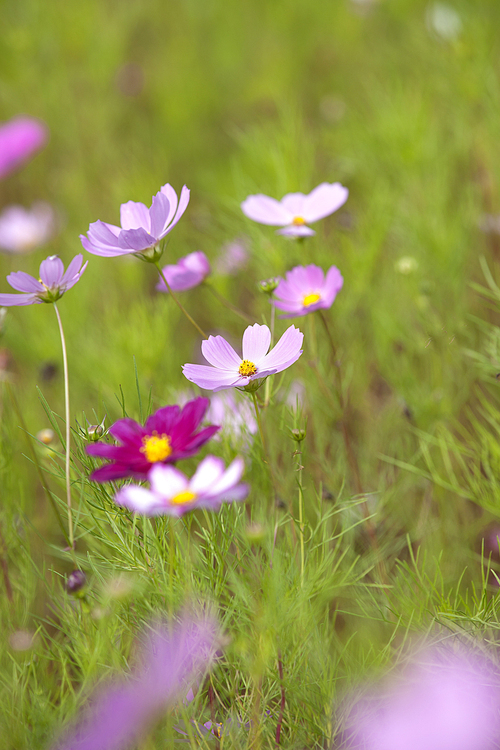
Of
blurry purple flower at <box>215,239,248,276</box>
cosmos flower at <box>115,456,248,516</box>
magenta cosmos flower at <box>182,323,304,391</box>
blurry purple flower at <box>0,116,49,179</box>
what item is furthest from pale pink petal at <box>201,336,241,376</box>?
blurry purple flower at <box>0,116,49,179</box>

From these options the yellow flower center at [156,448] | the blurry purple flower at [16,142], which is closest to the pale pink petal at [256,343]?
the yellow flower center at [156,448]

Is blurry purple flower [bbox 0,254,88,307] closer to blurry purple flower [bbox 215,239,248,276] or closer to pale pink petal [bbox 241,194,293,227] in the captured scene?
pale pink petal [bbox 241,194,293,227]

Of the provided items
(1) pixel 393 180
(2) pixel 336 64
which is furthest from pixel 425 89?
(2) pixel 336 64

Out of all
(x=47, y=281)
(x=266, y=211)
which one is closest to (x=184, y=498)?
(x=47, y=281)

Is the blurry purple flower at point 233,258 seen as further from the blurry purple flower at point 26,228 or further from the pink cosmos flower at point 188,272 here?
the blurry purple flower at point 26,228

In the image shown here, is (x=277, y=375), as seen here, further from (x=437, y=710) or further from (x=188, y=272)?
(x=437, y=710)
